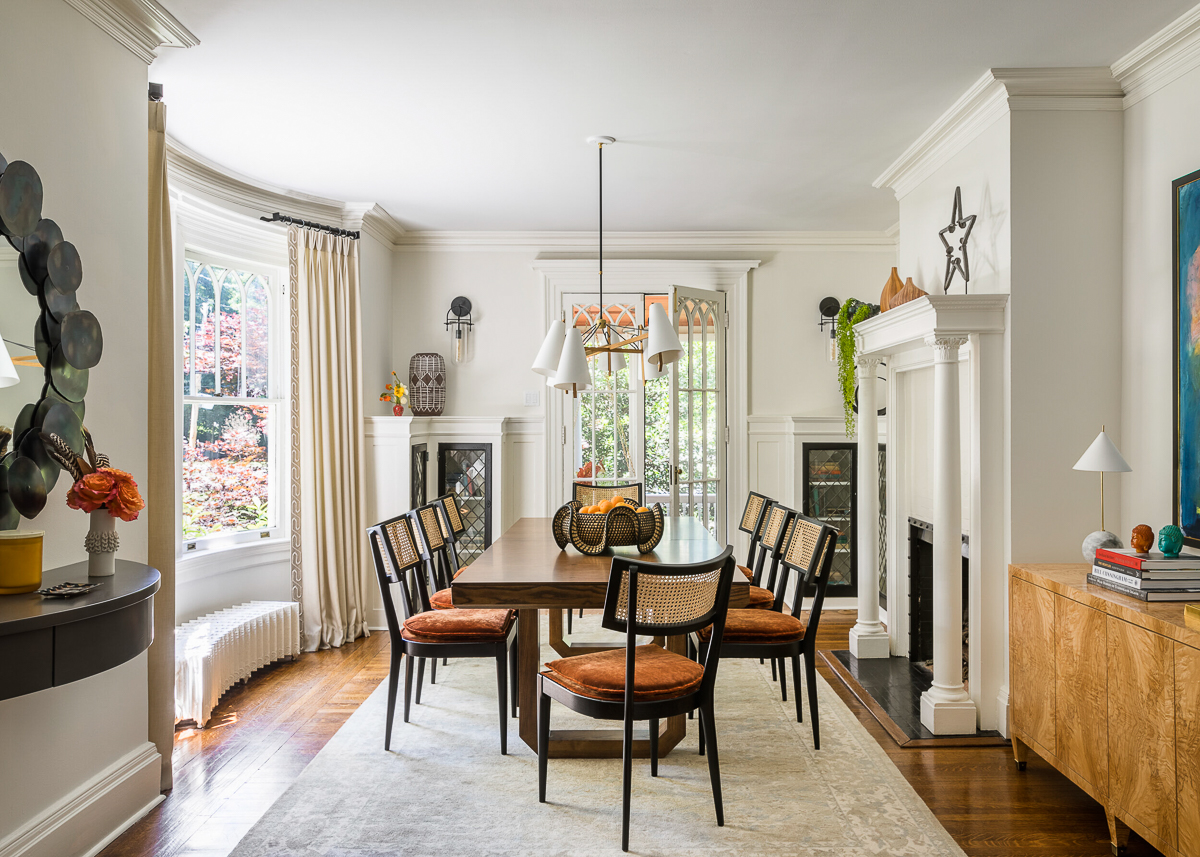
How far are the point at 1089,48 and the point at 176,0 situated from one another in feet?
10.5

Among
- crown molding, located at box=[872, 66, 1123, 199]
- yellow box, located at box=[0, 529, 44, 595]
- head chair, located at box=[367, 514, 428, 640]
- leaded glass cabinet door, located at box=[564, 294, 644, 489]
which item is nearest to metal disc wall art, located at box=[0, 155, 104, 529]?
yellow box, located at box=[0, 529, 44, 595]

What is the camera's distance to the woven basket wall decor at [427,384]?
17.6 ft

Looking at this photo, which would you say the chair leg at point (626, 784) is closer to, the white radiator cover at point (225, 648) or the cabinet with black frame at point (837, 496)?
the white radiator cover at point (225, 648)

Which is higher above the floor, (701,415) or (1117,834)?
(701,415)

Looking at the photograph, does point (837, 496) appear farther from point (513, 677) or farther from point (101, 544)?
point (101, 544)

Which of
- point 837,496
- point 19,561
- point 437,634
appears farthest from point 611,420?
point 19,561

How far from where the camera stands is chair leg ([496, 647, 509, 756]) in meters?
2.97

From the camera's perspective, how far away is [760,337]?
559cm

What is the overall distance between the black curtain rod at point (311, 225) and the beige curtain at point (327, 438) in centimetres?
3

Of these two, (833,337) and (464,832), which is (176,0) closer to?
(464,832)

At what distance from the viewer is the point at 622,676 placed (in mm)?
2494

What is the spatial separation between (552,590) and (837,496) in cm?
348

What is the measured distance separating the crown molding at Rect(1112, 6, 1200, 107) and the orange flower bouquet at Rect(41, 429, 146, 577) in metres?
3.66

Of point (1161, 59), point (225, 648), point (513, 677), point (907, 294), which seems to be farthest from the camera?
point (907, 294)
